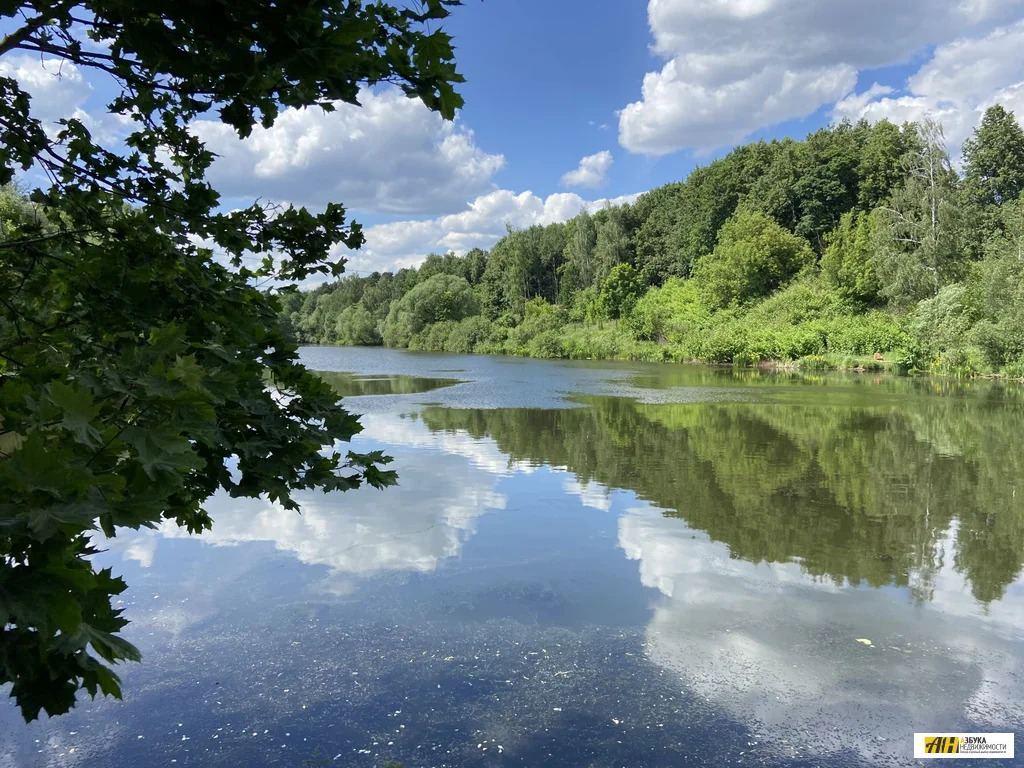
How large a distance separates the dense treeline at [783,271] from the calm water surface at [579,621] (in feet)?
40.3

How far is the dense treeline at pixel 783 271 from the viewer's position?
35.1 m

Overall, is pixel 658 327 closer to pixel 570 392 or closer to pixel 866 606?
pixel 570 392

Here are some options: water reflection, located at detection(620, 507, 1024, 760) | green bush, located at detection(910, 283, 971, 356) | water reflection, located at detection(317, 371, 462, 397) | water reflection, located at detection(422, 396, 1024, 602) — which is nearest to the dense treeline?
green bush, located at detection(910, 283, 971, 356)

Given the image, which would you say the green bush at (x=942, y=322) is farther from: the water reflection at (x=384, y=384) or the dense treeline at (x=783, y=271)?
the water reflection at (x=384, y=384)

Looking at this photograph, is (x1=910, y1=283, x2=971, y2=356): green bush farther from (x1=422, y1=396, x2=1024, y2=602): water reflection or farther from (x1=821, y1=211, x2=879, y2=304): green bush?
(x1=422, y1=396, x2=1024, y2=602): water reflection

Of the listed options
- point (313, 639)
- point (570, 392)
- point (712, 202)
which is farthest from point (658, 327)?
point (313, 639)

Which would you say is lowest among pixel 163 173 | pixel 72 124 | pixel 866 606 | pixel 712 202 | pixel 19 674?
pixel 866 606

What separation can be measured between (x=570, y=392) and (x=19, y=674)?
2456 cm

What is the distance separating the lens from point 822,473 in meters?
11.4

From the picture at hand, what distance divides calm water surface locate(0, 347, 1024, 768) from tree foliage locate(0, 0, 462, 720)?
7.30 feet

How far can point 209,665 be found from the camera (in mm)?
4988

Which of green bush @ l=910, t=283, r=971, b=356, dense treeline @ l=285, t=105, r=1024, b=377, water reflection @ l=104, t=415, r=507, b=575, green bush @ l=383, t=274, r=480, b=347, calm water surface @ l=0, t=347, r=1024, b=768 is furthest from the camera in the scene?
green bush @ l=383, t=274, r=480, b=347

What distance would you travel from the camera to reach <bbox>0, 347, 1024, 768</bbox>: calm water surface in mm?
4105

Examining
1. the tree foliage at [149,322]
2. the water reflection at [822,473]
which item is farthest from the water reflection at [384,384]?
the tree foliage at [149,322]
